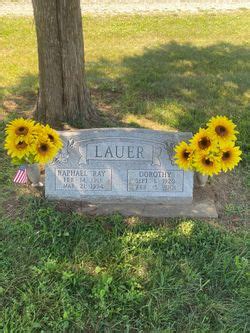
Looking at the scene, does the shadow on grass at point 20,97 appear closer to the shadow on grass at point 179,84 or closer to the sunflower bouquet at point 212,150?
the shadow on grass at point 179,84

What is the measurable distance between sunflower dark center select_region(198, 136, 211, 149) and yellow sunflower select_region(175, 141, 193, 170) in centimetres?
9

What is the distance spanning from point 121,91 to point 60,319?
4.11 m

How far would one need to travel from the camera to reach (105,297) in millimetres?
3328

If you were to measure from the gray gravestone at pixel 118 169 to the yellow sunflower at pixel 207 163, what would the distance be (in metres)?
0.26

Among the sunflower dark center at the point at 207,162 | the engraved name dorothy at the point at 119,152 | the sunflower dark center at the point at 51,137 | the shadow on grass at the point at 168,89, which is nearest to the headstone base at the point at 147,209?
the engraved name dorothy at the point at 119,152

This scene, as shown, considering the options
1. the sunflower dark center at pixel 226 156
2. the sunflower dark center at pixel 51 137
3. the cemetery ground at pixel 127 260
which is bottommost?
the cemetery ground at pixel 127 260

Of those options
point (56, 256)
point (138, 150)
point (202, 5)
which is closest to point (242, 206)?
point (138, 150)

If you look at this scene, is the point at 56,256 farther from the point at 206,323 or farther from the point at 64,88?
the point at 64,88

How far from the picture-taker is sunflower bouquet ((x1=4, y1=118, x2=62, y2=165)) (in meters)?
3.88

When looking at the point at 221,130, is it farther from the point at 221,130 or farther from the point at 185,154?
the point at 185,154

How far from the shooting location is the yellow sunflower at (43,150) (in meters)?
3.91

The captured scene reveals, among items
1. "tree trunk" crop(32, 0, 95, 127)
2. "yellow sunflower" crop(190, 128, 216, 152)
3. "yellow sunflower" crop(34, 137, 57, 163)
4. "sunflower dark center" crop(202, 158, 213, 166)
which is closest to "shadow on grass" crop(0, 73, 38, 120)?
"tree trunk" crop(32, 0, 95, 127)

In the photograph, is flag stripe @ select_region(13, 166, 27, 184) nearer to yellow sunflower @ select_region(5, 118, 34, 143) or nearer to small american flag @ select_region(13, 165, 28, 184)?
small american flag @ select_region(13, 165, 28, 184)

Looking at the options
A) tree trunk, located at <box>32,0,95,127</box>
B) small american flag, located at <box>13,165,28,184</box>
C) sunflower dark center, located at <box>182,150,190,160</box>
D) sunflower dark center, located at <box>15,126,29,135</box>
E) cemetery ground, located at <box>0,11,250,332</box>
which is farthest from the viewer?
tree trunk, located at <box>32,0,95,127</box>
